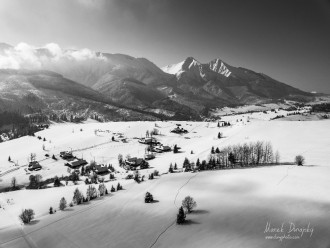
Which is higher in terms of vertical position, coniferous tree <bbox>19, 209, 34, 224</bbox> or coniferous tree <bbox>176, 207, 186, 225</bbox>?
coniferous tree <bbox>176, 207, 186, 225</bbox>

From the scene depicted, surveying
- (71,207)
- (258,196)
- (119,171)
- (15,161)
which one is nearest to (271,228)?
(258,196)

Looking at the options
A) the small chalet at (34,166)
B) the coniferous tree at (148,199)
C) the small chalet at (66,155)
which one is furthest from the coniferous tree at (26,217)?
the small chalet at (66,155)

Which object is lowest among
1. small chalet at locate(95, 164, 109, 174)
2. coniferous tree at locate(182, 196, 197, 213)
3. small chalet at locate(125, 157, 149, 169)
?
small chalet at locate(95, 164, 109, 174)

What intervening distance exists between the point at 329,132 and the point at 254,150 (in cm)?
7382

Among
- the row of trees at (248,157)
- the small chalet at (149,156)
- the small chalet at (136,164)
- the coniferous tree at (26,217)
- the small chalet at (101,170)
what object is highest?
the row of trees at (248,157)

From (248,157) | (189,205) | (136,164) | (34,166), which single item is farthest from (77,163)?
(189,205)

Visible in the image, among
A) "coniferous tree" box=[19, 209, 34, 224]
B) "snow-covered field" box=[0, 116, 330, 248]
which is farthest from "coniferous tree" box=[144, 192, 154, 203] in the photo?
"coniferous tree" box=[19, 209, 34, 224]

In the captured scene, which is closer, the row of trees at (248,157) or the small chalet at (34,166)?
the row of trees at (248,157)

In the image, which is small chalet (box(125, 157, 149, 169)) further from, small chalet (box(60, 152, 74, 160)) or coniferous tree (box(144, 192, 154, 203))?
coniferous tree (box(144, 192, 154, 203))

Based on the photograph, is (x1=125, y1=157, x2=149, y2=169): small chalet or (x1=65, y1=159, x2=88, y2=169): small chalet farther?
(x1=65, y1=159, x2=88, y2=169): small chalet

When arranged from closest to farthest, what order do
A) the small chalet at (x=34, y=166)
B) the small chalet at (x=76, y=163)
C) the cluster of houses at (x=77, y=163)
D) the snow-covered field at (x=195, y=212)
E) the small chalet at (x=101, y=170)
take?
the snow-covered field at (x=195, y=212) → the small chalet at (x=101, y=170) → the cluster of houses at (x=77, y=163) → the small chalet at (x=34, y=166) → the small chalet at (x=76, y=163)

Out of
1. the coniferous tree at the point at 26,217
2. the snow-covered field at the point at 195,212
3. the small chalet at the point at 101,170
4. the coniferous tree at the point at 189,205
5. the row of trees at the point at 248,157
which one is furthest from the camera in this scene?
the small chalet at the point at 101,170

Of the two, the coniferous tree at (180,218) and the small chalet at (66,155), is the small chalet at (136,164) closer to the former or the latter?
the small chalet at (66,155)

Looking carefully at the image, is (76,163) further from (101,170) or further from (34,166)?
(101,170)
